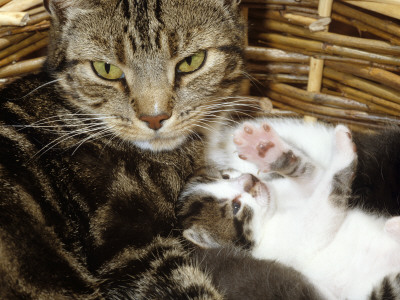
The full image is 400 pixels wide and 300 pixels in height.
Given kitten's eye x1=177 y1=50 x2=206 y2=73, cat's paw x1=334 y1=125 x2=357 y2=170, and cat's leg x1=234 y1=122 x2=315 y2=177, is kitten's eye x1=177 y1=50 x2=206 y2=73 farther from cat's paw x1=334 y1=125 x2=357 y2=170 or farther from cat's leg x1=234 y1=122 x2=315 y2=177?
cat's paw x1=334 y1=125 x2=357 y2=170

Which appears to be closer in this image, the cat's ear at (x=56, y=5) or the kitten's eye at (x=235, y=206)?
the cat's ear at (x=56, y=5)

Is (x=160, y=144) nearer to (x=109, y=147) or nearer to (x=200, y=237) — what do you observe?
(x=109, y=147)

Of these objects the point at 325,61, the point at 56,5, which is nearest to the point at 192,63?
the point at 56,5

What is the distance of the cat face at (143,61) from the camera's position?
1241 millimetres

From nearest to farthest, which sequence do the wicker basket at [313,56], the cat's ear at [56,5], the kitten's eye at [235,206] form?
the cat's ear at [56,5] → the kitten's eye at [235,206] → the wicker basket at [313,56]

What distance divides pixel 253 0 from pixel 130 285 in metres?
1.07

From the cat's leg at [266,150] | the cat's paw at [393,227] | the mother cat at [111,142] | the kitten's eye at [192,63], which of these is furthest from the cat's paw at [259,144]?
the cat's paw at [393,227]

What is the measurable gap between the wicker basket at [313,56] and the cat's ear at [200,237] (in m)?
0.51

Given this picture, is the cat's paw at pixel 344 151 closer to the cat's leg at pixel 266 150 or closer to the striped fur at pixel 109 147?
the cat's leg at pixel 266 150

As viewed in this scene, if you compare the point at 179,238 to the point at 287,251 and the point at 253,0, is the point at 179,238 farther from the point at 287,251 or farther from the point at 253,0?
the point at 253,0

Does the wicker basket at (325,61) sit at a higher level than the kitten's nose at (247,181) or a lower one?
higher

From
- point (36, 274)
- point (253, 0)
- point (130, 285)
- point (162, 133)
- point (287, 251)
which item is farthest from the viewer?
point (253, 0)

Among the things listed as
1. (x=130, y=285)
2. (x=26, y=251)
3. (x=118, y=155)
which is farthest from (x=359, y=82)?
(x=26, y=251)

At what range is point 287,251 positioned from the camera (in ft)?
4.58
